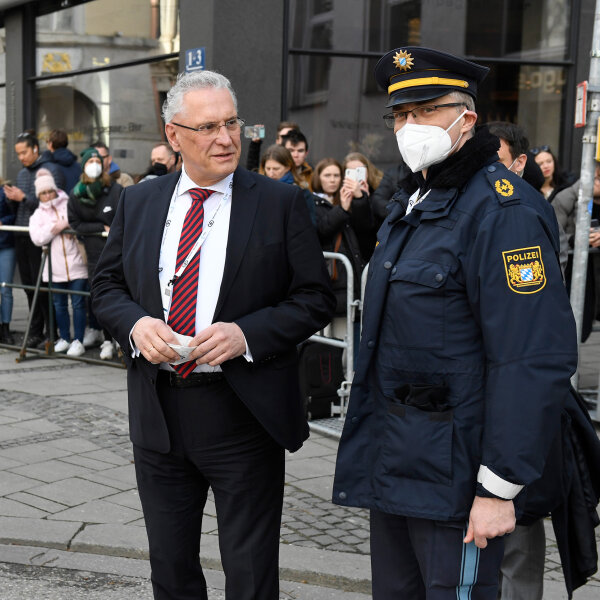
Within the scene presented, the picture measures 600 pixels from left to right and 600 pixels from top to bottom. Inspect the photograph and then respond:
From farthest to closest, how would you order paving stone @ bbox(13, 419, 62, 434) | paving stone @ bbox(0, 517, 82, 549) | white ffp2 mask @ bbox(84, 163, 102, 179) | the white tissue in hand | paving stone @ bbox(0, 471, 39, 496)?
white ffp2 mask @ bbox(84, 163, 102, 179) < paving stone @ bbox(13, 419, 62, 434) < paving stone @ bbox(0, 471, 39, 496) < paving stone @ bbox(0, 517, 82, 549) < the white tissue in hand

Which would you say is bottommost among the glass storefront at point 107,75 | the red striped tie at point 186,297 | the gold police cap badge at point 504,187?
the red striped tie at point 186,297

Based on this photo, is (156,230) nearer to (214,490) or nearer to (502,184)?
(214,490)

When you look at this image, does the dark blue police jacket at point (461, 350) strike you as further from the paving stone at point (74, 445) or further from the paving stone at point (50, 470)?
the paving stone at point (74, 445)

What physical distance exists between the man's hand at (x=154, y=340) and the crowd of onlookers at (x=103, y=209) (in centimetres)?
232

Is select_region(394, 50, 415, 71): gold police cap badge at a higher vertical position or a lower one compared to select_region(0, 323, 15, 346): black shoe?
higher

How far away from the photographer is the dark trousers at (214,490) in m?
2.91

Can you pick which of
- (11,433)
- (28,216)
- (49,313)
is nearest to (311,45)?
(28,216)

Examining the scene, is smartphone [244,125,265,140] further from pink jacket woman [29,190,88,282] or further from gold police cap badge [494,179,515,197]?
gold police cap badge [494,179,515,197]

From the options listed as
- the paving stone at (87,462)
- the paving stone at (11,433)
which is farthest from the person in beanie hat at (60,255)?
the paving stone at (87,462)

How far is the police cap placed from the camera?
242 cm

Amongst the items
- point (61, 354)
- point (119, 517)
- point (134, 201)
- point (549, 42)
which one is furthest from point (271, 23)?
point (134, 201)

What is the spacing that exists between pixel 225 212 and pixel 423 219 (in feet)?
2.54

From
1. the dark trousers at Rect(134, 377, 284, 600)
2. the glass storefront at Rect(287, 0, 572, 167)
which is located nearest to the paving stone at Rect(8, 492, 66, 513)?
the dark trousers at Rect(134, 377, 284, 600)

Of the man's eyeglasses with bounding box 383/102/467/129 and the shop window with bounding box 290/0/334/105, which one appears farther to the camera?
the shop window with bounding box 290/0/334/105
